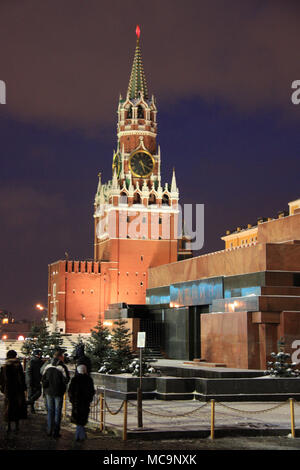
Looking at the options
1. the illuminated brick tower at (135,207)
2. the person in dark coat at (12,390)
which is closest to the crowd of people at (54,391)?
the person in dark coat at (12,390)

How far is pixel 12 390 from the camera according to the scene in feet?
43.4

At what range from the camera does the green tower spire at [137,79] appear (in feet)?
270

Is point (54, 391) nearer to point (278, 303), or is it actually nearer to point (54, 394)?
point (54, 394)

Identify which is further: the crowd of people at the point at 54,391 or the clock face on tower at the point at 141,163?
the clock face on tower at the point at 141,163

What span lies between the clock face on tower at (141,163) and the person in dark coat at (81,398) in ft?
223

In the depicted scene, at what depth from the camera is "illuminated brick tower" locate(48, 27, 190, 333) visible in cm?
7238

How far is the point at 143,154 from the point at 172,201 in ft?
21.6

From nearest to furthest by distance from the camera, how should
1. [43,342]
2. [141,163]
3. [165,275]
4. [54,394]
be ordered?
[54,394] → [43,342] → [165,275] → [141,163]

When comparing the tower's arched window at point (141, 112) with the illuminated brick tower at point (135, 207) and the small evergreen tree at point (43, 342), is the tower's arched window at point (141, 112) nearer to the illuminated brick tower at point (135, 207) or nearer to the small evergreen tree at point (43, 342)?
the illuminated brick tower at point (135, 207)

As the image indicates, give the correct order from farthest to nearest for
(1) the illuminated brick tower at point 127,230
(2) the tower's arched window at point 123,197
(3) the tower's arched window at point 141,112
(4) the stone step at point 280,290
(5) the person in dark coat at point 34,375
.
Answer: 1. (3) the tower's arched window at point 141,112
2. (2) the tower's arched window at point 123,197
3. (1) the illuminated brick tower at point 127,230
4. (4) the stone step at point 280,290
5. (5) the person in dark coat at point 34,375

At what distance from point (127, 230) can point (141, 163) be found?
29.1 feet

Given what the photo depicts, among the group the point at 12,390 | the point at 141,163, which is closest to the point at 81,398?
the point at 12,390

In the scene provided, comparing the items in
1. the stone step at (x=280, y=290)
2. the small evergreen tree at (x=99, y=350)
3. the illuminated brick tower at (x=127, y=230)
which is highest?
the illuminated brick tower at (x=127, y=230)
